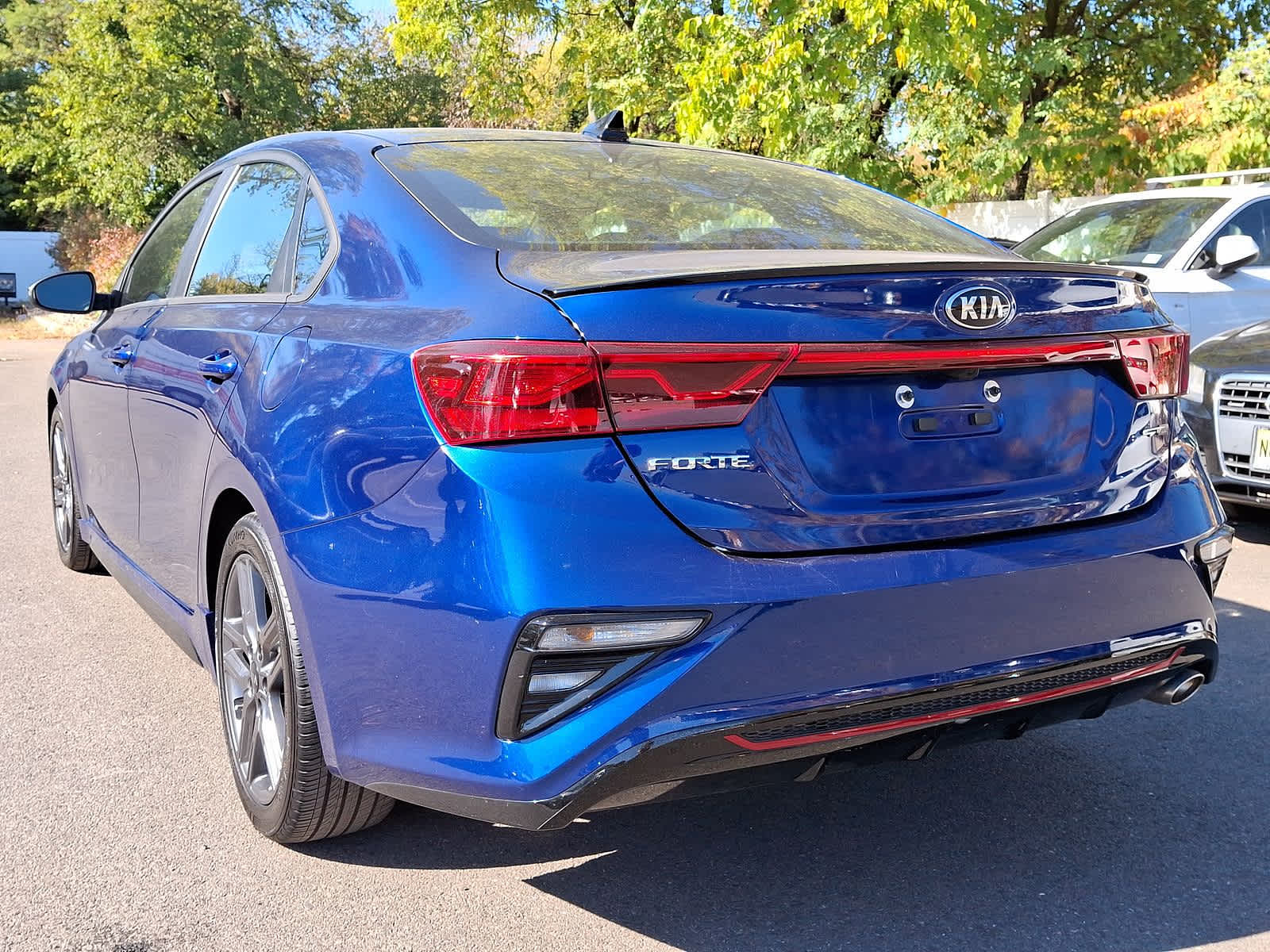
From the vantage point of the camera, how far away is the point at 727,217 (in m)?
3.03

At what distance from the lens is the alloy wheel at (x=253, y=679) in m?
→ 2.91

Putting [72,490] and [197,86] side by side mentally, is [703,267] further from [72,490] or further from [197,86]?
[197,86]

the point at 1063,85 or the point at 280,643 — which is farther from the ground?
the point at 1063,85

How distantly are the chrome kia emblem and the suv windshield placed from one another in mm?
6369

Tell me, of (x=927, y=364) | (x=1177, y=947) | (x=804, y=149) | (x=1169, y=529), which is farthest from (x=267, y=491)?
(x=804, y=149)

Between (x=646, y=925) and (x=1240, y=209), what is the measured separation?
738 cm

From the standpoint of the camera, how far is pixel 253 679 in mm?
3084

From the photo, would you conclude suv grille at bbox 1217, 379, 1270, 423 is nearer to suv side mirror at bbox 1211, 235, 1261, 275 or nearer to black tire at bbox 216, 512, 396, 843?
suv side mirror at bbox 1211, 235, 1261, 275

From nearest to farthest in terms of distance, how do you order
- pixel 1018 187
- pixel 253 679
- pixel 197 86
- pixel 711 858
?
1. pixel 711 858
2. pixel 253 679
3. pixel 1018 187
4. pixel 197 86

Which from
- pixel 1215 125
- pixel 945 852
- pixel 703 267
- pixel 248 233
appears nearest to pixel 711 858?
pixel 945 852

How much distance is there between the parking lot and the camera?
8.69ft

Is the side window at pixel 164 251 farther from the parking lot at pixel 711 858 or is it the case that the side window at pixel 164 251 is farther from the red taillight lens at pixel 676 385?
the red taillight lens at pixel 676 385

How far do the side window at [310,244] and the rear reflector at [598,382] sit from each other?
2.68 ft

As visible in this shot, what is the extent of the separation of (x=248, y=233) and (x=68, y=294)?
138 centimetres
